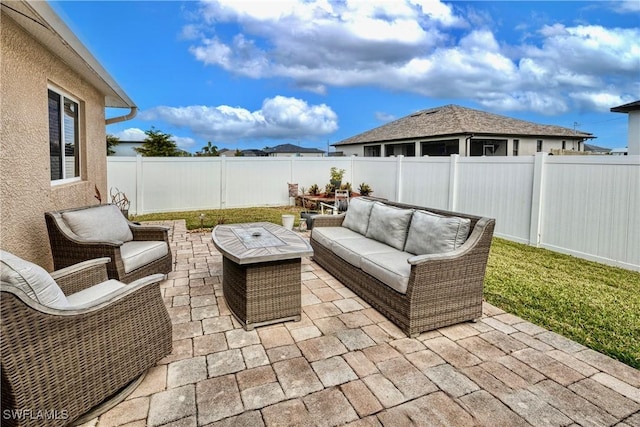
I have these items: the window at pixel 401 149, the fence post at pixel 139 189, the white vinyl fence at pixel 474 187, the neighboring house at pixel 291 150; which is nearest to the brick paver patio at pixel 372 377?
the white vinyl fence at pixel 474 187

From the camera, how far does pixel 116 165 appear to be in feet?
35.2

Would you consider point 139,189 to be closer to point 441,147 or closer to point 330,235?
point 330,235

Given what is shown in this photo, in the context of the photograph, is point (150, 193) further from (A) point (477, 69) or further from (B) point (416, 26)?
(A) point (477, 69)

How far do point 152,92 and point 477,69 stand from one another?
13396 mm

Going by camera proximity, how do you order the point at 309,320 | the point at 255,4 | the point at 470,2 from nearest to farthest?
the point at 309,320, the point at 255,4, the point at 470,2

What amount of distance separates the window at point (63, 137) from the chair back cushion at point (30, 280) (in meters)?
3.32

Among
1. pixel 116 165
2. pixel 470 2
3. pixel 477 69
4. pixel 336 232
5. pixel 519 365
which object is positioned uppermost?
pixel 477 69

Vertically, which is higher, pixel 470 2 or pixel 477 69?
pixel 477 69

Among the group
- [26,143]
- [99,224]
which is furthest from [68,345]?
[26,143]

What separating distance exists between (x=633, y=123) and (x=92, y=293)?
61.1 ft

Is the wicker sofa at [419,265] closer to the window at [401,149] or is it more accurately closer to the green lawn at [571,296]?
the green lawn at [571,296]

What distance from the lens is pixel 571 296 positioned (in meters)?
4.25

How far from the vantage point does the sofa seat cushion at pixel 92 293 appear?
8.18ft

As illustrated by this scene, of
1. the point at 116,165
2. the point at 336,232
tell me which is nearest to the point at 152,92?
the point at 116,165
